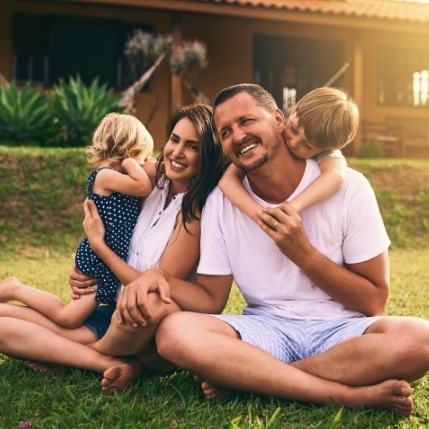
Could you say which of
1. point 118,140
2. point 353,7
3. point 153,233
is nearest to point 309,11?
point 353,7

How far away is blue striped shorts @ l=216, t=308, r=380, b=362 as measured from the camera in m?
3.21

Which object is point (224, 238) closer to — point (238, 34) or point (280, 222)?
point (280, 222)

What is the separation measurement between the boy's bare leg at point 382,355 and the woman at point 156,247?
2.48 ft

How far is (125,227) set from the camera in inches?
152

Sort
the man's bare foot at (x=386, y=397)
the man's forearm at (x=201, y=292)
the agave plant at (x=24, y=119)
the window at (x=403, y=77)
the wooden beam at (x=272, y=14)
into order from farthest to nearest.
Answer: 1. the window at (x=403, y=77)
2. the wooden beam at (x=272, y=14)
3. the agave plant at (x=24, y=119)
4. the man's forearm at (x=201, y=292)
5. the man's bare foot at (x=386, y=397)

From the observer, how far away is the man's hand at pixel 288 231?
3078mm

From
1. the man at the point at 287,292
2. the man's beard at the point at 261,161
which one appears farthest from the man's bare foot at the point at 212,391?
the man's beard at the point at 261,161

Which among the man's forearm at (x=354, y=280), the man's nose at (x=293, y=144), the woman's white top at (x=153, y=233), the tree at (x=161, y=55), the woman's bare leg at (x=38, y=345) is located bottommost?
→ the woman's bare leg at (x=38, y=345)

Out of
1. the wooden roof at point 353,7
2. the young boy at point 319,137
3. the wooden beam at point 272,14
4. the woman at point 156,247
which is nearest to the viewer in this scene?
the young boy at point 319,137

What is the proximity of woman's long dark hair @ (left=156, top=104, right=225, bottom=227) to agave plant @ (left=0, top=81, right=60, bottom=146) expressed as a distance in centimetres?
832

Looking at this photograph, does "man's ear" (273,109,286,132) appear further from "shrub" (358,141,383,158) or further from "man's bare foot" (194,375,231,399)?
"shrub" (358,141,383,158)

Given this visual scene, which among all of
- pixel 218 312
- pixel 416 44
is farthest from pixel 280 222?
pixel 416 44

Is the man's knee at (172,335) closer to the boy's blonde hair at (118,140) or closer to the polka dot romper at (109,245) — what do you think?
the polka dot romper at (109,245)

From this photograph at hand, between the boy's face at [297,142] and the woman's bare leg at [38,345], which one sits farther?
the woman's bare leg at [38,345]
